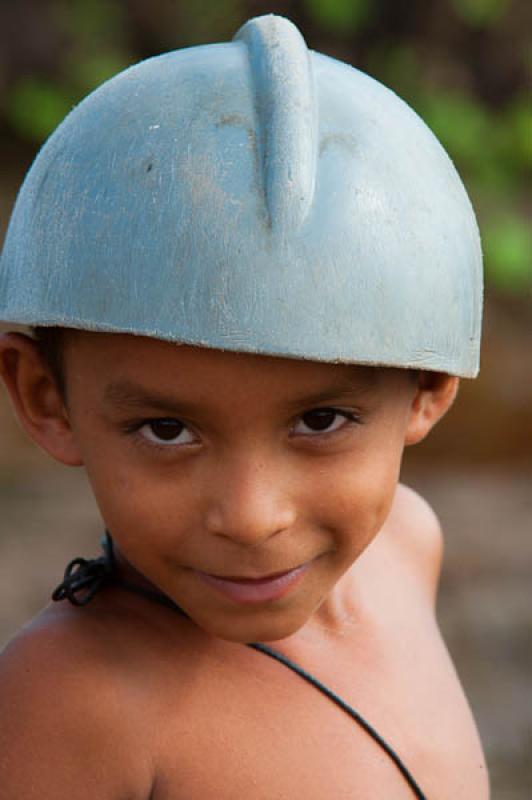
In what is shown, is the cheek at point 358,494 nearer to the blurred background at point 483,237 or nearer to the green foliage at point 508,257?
the blurred background at point 483,237

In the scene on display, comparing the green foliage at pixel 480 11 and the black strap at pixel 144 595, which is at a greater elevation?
the green foliage at pixel 480 11

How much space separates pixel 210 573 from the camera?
1.70m

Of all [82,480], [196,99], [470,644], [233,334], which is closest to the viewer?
[233,334]

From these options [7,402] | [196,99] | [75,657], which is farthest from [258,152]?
[7,402]

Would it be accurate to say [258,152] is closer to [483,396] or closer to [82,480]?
[82,480]

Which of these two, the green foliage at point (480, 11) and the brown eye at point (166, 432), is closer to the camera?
the brown eye at point (166, 432)

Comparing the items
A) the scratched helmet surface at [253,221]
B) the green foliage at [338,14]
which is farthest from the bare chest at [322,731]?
the green foliage at [338,14]

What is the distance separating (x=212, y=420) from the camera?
5.32 ft

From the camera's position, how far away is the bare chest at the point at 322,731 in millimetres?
1814

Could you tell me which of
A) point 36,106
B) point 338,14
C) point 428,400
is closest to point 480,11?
point 338,14

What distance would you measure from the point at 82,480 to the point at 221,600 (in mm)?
4191

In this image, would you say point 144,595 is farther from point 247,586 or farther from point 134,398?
point 134,398

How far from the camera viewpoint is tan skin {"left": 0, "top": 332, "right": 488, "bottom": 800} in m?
1.63

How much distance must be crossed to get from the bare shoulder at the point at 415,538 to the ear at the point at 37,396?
752 millimetres
